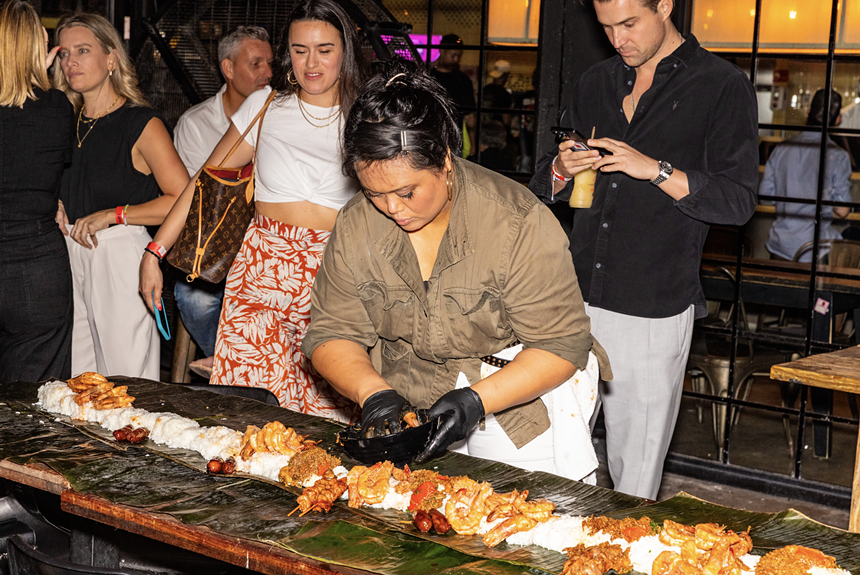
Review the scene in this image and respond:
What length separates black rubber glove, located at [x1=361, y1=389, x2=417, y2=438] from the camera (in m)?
2.45

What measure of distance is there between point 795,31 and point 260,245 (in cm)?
289

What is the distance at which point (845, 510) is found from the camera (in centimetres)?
456

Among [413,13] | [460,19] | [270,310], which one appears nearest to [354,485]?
[270,310]

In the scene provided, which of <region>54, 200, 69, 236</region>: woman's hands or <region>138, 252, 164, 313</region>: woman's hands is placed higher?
<region>54, 200, 69, 236</region>: woman's hands

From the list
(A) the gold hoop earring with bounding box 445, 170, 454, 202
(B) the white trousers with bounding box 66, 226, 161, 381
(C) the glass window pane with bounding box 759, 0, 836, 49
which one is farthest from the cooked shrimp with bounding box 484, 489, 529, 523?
(C) the glass window pane with bounding box 759, 0, 836, 49

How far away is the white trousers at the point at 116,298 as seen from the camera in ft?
14.6

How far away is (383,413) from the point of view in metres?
2.48

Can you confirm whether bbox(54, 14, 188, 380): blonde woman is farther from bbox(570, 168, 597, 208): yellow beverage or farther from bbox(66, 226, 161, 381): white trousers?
bbox(570, 168, 597, 208): yellow beverage

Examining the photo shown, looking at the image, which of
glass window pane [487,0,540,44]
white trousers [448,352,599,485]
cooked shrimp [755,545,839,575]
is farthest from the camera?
glass window pane [487,0,540,44]

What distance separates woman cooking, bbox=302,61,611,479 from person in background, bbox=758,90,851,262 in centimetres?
225

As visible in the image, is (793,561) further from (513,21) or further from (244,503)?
(513,21)

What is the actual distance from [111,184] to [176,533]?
2.76 metres

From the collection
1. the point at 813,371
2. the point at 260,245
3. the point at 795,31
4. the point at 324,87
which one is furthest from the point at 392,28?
the point at 813,371

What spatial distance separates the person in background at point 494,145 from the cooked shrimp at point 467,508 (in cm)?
328
